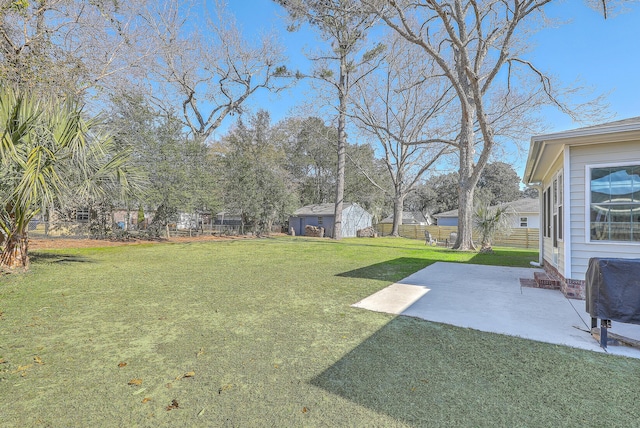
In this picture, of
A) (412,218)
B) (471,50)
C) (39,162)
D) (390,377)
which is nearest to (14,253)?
(39,162)

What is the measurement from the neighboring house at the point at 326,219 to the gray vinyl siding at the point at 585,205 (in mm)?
21225

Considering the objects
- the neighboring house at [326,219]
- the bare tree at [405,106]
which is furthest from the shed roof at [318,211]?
the bare tree at [405,106]

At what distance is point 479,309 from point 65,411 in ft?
15.0

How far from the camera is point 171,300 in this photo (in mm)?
4695

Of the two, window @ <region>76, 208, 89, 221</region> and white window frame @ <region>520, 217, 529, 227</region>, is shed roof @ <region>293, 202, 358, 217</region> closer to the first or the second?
white window frame @ <region>520, 217, 529, 227</region>

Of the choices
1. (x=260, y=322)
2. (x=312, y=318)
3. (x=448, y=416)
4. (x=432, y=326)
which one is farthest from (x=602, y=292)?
(x=260, y=322)

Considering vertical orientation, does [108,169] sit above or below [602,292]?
above

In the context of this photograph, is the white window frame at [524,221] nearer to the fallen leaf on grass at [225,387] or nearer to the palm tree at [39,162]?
the palm tree at [39,162]

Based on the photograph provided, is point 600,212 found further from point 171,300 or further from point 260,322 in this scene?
point 171,300

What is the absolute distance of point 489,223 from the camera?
13.3 m

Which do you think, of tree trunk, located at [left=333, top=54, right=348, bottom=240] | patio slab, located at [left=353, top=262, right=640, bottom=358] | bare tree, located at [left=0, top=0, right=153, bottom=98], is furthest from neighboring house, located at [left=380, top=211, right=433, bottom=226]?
patio slab, located at [left=353, top=262, right=640, bottom=358]

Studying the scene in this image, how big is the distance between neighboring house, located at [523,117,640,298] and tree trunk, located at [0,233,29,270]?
984cm

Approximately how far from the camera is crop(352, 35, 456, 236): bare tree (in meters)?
19.8

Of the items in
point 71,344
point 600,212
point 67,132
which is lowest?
point 71,344
